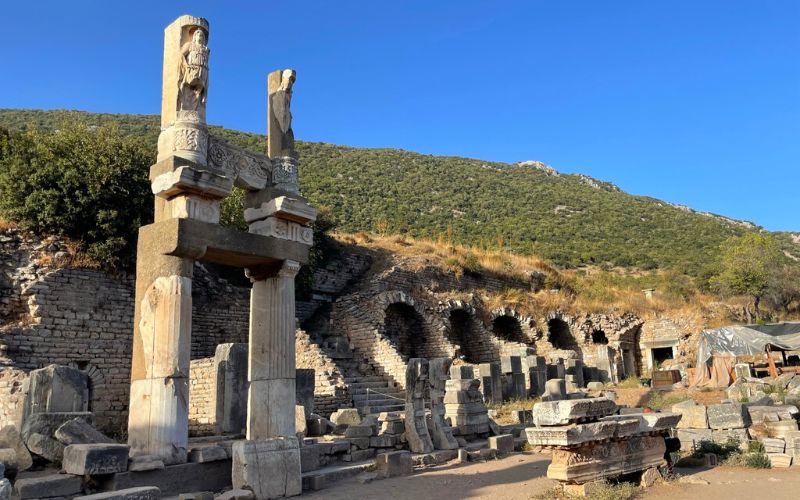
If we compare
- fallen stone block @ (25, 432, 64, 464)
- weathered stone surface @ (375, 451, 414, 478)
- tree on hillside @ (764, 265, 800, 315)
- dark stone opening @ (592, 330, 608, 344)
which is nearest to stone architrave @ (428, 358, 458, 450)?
weathered stone surface @ (375, 451, 414, 478)

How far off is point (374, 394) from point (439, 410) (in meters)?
6.22

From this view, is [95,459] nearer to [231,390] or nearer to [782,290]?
[231,390]

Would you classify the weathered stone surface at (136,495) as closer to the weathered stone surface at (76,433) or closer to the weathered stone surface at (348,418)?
the weathered stone surface at (76,433)

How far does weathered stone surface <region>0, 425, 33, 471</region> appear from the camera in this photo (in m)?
7.78

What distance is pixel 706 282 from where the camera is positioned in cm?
3488

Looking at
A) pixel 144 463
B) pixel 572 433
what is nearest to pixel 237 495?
pixel 144 463

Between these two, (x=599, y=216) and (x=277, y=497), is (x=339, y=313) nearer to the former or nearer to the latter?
(x=277, y=497)

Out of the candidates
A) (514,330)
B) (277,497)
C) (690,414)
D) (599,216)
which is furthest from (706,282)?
(277,497)

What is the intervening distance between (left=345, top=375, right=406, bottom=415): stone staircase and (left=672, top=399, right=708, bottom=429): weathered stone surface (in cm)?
725

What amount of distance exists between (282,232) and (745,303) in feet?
96.7

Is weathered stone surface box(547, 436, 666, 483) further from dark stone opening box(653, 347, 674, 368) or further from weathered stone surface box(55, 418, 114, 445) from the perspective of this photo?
dark stone opening box(653, 347, 674, 368)

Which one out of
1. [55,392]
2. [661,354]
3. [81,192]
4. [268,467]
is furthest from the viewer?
[661,354]

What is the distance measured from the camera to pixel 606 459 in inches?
307

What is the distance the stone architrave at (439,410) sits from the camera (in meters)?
11.6
